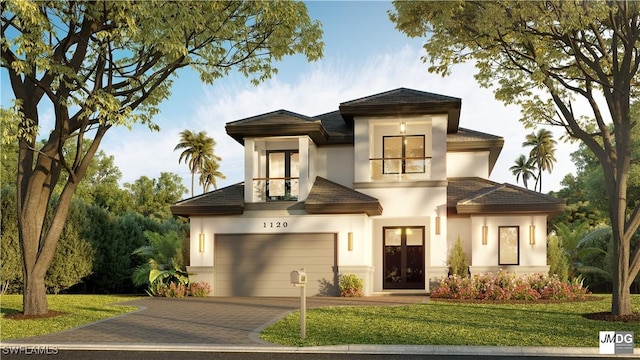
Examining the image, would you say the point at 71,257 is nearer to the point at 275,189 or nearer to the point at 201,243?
the point at 201,243

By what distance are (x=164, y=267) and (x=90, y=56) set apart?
8.25 metres

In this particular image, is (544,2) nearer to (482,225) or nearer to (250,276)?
(482,225)

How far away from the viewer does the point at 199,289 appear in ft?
72.1

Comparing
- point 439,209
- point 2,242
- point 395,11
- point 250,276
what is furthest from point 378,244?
point 2,242

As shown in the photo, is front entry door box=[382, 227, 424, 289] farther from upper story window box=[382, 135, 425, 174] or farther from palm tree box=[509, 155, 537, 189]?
palm tree box=[509, 155, 537, 189]

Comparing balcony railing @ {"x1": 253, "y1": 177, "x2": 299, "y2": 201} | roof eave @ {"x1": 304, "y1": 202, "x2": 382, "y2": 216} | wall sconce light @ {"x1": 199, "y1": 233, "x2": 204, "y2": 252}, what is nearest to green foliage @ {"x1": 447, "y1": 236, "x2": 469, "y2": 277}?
roof eave @ {"x1": 304, "y1": 202, "x2": 382, "y2": 216}

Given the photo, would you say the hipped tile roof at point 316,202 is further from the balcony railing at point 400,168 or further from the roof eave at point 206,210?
the balcony railing at point 400,168

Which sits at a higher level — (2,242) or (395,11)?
(395,11)

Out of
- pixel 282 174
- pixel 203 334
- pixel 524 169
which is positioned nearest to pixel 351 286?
pixel 282 174

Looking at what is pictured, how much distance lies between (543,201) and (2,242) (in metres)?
19.4

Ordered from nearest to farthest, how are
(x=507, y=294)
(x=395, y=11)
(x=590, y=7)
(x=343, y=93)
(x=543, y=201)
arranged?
(x=590, y=7) → (x=395, y=11) → (x=507, y=294) → (x=543, y=201) → (x=343, y=93)

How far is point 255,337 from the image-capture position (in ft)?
39.9

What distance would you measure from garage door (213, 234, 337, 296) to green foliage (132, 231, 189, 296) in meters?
1.30

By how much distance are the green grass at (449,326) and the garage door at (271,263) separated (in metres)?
5.13
